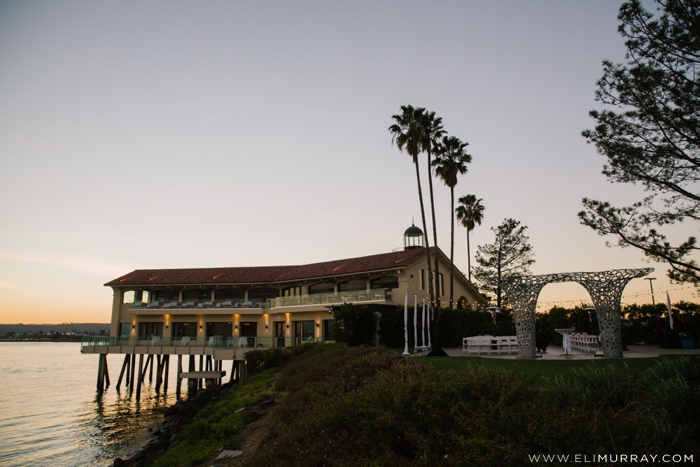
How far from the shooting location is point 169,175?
30.4 metres

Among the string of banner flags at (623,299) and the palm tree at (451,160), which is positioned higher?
the palm tree at (451,160)

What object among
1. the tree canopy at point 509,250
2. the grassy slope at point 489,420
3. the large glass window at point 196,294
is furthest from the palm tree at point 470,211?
the grassy slope at point 489,420

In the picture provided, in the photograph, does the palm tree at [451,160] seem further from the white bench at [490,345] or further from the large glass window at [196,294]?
the large glass window at [196,294]

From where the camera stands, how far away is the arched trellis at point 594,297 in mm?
17656

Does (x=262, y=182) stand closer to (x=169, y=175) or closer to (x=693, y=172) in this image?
(x=169, y=175)

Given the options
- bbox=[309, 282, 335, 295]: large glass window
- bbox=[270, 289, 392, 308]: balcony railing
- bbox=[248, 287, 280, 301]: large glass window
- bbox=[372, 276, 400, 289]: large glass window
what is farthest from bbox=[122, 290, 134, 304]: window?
bbox=[372, 276, 400, 289]: large glass window

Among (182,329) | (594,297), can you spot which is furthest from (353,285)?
(594,297)

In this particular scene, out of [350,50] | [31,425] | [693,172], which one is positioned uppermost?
[350,50]

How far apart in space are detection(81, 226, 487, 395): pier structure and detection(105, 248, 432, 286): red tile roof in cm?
10

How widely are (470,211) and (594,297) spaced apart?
25019 mm

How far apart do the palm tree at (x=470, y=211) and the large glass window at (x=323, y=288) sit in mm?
13837

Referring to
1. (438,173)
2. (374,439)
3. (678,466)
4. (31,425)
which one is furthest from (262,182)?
(678,466)

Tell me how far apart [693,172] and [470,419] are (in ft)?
30.7

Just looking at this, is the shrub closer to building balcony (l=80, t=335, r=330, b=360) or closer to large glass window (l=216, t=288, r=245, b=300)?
building balcony (l=80, t=335, r=330, b=360)
